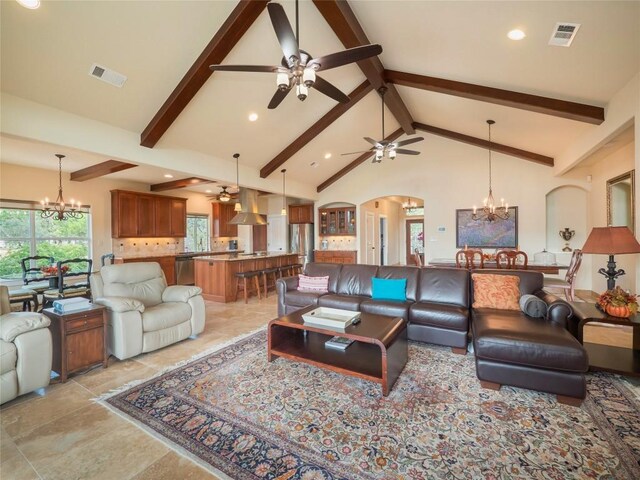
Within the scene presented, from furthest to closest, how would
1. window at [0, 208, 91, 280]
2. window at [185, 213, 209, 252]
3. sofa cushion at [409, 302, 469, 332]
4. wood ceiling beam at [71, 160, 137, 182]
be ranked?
window at [185, 213, 209, 252] < window at [0, 208, 91, 280] < wood ceiling beam at [71, 160, 137, 182] < sofa cushion at [409, 302, 469, 332]

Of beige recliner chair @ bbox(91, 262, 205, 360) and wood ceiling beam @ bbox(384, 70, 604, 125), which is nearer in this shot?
beige recliner chair @ bbox(91, 262, 205, 360)

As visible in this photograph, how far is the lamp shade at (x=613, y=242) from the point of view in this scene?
2703 mm

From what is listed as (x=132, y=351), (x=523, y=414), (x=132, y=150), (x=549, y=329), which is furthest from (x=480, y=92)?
(x=132, y=351)

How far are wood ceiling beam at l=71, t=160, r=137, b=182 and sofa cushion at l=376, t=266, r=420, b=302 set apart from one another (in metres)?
4.50

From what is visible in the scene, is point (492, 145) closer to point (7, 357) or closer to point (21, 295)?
point (7, 357)

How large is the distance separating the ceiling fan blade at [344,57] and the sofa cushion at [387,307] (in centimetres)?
267

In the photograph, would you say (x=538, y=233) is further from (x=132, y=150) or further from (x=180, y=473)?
(x=132, y=150)

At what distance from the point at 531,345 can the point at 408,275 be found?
6.12ft

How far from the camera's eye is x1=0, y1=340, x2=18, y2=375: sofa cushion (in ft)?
7.29

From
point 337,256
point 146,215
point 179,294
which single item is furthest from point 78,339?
point 337,256

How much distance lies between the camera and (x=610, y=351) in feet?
9.30

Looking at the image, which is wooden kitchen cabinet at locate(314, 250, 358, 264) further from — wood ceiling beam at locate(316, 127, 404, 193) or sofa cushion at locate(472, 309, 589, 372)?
sofa cushion at locate(472, 309, 589, 372)

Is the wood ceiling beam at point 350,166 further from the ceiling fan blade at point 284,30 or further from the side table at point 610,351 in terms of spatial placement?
the side table at point 610,351

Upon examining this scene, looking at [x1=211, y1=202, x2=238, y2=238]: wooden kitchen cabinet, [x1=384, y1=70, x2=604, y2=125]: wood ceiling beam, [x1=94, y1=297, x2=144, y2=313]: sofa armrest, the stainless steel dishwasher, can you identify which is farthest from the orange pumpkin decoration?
[x1=211, y1=202, x2=238, y2=238]: wooden kitchen cabinet
